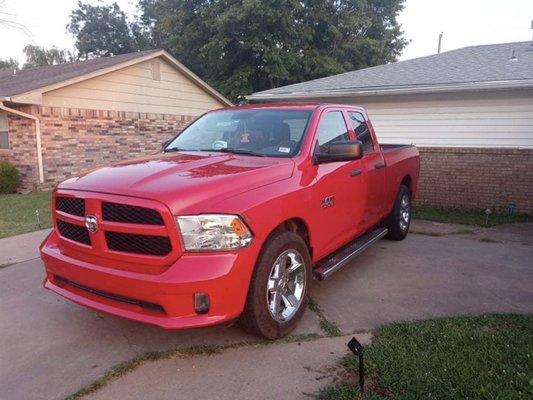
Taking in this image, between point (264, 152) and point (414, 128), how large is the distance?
23.6 ft

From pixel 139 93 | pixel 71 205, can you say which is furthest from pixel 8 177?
pixel 71 205

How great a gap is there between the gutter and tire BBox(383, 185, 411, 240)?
3621 millimetres

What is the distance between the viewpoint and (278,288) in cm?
366

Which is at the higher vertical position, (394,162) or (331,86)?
(331,86)

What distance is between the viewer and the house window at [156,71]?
16.1m

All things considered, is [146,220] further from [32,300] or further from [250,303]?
[32,300]

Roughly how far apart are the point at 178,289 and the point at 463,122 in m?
8.68

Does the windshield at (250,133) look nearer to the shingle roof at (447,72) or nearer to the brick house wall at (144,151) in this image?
the shingle roof at (447,72)

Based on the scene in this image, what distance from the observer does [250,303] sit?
131 inches

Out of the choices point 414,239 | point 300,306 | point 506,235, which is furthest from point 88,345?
point 506,235

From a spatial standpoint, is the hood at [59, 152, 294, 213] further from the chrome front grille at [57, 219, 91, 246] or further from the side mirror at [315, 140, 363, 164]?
the side mirror at [315, 140, 363, 164]

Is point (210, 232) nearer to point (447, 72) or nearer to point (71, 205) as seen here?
point (71, 205)

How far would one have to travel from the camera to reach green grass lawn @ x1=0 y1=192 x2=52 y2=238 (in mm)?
7953

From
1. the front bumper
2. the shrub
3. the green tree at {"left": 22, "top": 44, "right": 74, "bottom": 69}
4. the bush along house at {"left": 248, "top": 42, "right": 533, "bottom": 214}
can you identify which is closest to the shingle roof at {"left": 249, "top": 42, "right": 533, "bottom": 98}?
the bush along house at {"left": 248, "top": 42, "right": 533, "bottom": 214}
